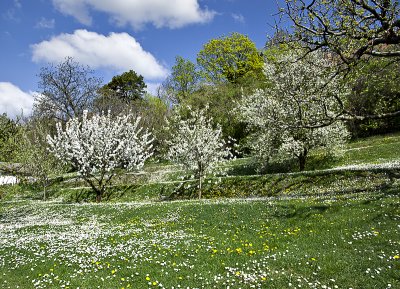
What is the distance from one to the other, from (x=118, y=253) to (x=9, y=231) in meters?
11.4

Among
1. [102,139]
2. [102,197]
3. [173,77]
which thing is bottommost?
[102,197]

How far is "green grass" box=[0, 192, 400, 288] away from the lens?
10148mm

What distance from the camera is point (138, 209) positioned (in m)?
23.2

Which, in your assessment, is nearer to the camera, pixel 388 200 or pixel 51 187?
pixel 388 200

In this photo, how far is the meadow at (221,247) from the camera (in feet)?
33.3

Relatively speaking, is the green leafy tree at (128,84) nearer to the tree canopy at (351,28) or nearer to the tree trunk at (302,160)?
the tree trunk at (302,160)

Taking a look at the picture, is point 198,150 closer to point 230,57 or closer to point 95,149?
point 95,149

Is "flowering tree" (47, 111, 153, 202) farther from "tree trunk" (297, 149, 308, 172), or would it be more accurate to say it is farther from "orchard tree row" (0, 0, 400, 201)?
"tree trunk" (297, 149, 308, 172)

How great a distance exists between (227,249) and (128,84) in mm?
92334

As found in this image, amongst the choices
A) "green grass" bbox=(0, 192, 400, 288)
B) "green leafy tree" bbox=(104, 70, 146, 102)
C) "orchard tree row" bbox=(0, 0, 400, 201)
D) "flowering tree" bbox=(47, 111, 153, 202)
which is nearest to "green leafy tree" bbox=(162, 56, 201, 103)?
"orchard tree row" bbox=(0, 0, 400, 201)

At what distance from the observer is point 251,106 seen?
40.3 m

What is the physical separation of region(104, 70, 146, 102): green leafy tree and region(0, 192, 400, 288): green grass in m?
81.8

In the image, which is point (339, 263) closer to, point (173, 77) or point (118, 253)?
point (118, 253)

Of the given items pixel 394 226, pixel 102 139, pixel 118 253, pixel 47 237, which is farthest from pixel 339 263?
pixel 102 139
